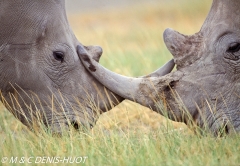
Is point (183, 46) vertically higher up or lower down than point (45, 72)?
higher up

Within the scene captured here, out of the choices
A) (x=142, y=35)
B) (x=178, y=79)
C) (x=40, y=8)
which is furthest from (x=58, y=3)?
(x=142, y=35)

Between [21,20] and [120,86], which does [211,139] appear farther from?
[21,20]

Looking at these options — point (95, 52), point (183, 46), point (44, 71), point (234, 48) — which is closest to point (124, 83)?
point (95, 52)

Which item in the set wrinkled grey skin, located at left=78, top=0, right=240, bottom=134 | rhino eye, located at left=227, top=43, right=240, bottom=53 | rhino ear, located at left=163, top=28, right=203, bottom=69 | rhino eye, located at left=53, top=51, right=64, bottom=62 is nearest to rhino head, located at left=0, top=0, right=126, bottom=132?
rhino eye, located at left=53, top=51, right=64, bottom=62

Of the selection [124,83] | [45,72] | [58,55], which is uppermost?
[58,55]

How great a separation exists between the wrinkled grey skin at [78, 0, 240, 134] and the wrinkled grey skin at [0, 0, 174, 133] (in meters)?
0.18

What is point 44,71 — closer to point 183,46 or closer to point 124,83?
point 124,83

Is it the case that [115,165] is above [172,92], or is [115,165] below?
below

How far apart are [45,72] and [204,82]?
173 centimetres

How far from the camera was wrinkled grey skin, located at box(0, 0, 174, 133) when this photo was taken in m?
6.45

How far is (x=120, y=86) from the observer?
6.69 metres

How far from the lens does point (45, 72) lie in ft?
21.6

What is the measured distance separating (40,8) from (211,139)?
229 centimetres

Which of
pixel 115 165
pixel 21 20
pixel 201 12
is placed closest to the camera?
pixel 115 165
